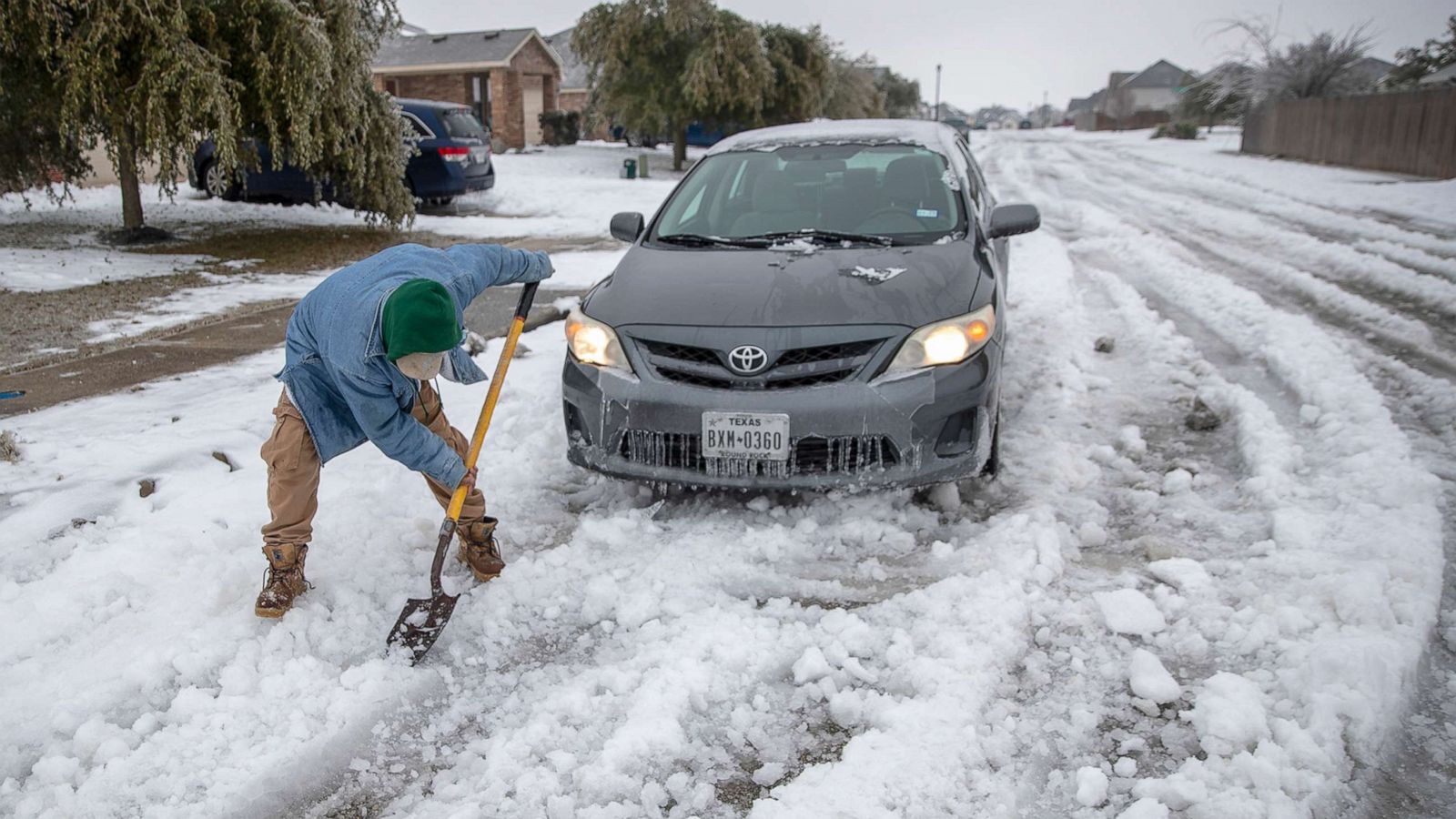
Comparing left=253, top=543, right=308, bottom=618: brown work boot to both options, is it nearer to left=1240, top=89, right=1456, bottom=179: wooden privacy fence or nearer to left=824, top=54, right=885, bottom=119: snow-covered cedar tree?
left=1240, top=89, right=1456, bottom=179: wooden privacy fence

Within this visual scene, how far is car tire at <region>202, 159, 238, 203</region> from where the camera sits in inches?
553

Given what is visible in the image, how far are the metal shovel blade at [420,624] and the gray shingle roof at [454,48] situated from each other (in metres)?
32.2

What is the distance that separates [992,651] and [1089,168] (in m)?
22.4

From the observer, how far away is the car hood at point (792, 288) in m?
3.54

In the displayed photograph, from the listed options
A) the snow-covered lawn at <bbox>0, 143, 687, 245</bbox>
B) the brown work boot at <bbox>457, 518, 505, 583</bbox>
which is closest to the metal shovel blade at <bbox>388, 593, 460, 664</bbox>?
the brown work boot at <bbox>457, 518, 505, 583</bbox>

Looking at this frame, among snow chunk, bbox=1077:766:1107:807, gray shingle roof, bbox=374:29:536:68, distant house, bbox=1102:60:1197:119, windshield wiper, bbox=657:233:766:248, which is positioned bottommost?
snow chunk, bbox=1077:766:1107:807

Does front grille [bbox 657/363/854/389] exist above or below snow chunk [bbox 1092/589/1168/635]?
above

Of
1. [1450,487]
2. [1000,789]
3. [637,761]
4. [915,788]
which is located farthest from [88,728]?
[1450,487]

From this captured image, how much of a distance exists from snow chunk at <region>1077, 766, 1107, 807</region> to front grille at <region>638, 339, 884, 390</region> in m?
1.57

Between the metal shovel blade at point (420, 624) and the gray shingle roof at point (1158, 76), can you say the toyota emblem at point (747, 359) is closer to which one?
the metal shovel blade at point (420, 624)

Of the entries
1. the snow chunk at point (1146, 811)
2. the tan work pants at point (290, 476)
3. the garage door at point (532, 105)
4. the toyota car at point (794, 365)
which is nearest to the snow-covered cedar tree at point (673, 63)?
the garage door at point (532, 105)

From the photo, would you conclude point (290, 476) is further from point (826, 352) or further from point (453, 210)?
point (453, 210)

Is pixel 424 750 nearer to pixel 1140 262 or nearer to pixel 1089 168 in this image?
pixel 1140 262

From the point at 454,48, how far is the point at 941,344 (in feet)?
113
